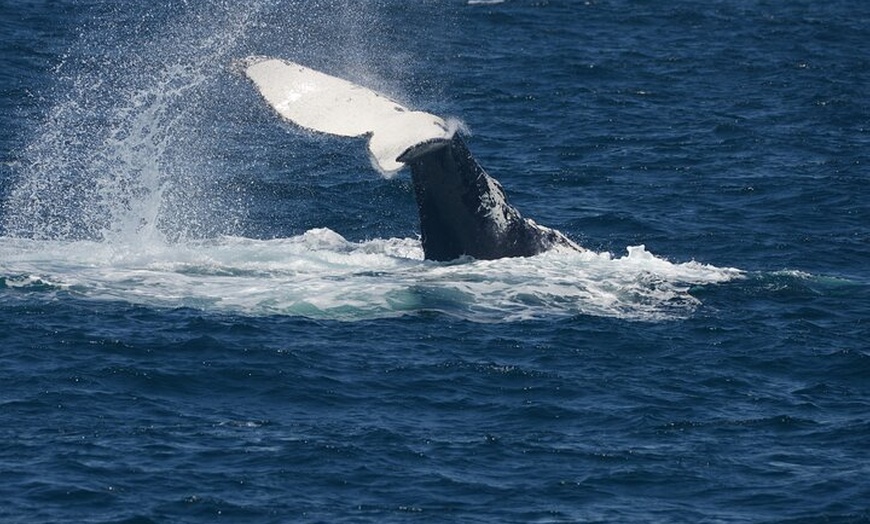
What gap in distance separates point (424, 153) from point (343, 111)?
4.76 ft

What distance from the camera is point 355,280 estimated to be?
27.6m

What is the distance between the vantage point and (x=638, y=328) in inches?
1017

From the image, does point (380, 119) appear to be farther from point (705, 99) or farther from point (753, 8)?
point (753, 8)

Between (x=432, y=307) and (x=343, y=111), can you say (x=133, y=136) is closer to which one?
(x=432, y=307)

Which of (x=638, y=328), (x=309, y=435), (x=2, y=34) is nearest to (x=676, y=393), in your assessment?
(x=638, y=328)

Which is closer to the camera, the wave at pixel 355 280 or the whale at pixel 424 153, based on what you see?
the whale at pixel 424 153

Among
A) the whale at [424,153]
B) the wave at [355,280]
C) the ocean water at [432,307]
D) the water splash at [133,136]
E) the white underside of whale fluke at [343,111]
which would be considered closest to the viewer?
the ocean water at [432,307]

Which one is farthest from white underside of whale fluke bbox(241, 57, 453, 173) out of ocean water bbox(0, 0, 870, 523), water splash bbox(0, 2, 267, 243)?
water splash bbox(0, 2, 267, 243)

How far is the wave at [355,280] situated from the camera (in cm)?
2647

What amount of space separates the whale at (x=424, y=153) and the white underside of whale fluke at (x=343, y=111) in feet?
0.04

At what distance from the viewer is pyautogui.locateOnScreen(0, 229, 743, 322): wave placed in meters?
26.5

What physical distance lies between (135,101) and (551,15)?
18880 millimetres

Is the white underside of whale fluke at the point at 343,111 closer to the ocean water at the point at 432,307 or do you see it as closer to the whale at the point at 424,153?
the whale at the point at 424,153

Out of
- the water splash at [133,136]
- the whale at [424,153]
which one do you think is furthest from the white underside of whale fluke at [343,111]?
the water splash at [133,136]
